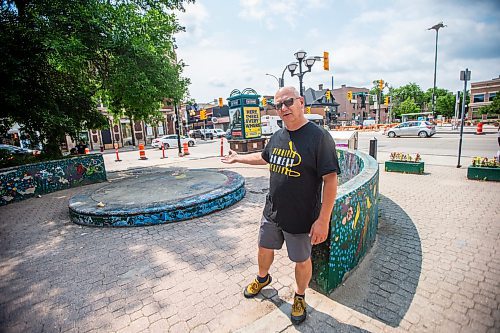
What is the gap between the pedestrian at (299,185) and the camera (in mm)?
2037

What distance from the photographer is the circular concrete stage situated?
4922mm

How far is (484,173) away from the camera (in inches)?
273

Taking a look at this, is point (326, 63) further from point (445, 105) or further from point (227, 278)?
point (445, 105)

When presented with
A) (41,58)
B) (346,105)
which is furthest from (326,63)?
(346,105)

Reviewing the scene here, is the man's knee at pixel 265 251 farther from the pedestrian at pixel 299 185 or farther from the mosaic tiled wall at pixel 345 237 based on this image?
the mosaic tiled wall at pixel 345 237

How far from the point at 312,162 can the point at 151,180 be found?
7.02 meters

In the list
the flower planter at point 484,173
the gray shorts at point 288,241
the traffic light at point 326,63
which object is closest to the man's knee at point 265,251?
the gray shorts at point 288,241

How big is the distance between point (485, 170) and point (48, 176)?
43.7 ft

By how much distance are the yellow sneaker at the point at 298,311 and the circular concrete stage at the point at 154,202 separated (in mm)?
3247

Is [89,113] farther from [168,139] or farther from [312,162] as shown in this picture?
[168,139]

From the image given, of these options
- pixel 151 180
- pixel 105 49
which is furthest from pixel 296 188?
pixel 105 49

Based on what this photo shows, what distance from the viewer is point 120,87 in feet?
30.3

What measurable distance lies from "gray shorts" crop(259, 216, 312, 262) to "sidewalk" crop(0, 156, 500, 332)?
63 centimetres

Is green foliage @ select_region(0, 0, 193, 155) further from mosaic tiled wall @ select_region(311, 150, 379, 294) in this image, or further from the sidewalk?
mosaic tiled wall @ select_region(311, 150, 379, 294)
